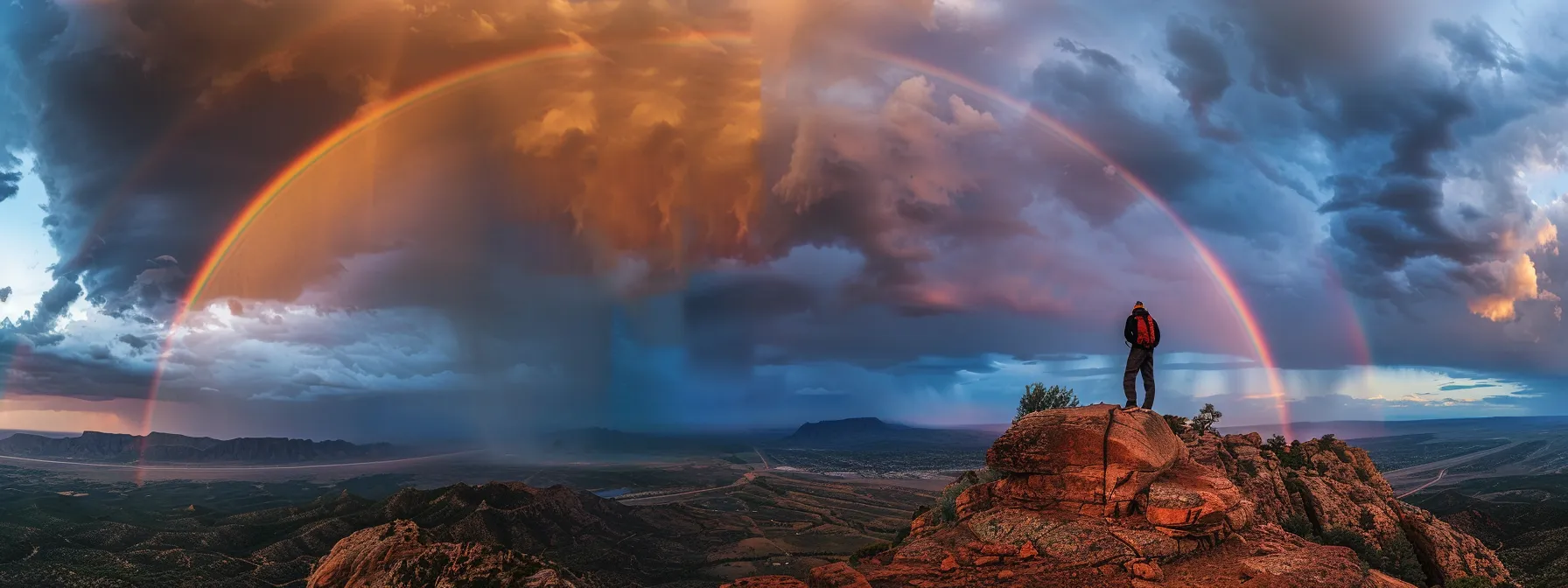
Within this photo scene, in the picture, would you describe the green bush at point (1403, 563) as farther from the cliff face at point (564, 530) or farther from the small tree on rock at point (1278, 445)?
the cliff face at point (564, 530)

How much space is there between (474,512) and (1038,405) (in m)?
141

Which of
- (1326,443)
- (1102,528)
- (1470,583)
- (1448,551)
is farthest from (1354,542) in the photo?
(1102,528)

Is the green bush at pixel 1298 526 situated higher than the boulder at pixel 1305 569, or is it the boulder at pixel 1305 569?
the boulder at pixel 1305 569

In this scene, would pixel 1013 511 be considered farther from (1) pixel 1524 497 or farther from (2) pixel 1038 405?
(1) pixel 1524 497

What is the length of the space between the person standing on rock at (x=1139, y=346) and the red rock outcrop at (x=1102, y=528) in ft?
6.73

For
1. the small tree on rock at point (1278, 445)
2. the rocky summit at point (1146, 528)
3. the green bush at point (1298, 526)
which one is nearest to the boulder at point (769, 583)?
the rocky summit at point (1146, 528)

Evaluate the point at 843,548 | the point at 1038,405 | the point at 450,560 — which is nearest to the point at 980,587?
the point at 450,560

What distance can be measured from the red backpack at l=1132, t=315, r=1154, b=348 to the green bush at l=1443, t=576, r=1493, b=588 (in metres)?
15.0

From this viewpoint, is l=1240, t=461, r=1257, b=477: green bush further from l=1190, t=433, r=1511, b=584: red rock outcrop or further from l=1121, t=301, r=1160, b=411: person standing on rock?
l=1121, t=301, r=1160, b=411: person standing on rock

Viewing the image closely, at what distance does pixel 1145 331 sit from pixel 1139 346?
770 millimetres

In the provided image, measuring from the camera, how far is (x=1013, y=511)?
2989 centimetres

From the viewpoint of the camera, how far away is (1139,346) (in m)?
33.3

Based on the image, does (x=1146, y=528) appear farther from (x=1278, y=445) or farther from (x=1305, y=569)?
(x=1278, y=445)

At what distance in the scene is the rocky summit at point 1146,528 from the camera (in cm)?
2409
